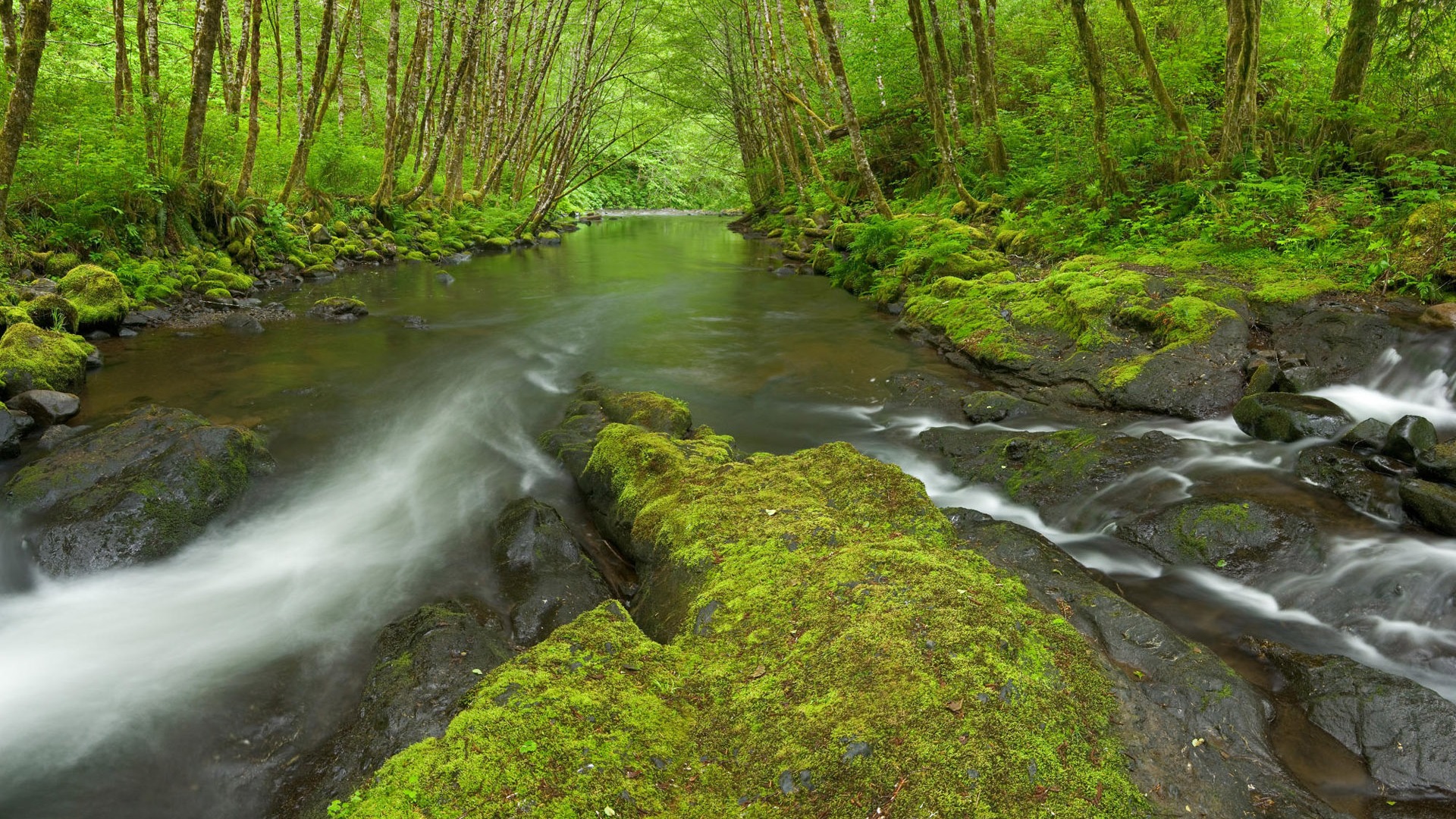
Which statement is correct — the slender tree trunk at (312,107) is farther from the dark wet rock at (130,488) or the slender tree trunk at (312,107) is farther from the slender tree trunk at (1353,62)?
the slender tree trunk at (1353,62)

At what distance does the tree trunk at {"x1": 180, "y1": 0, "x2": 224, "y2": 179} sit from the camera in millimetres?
10484

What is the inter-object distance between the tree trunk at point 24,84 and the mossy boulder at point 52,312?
135cm

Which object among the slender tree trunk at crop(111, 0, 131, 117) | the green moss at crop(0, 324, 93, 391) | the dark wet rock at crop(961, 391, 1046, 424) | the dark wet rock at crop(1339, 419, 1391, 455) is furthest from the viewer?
the slender tree trunk at crop(111, 0, 131, 117)

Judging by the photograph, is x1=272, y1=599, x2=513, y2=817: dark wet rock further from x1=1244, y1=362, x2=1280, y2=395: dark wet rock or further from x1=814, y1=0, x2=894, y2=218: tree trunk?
x1=814, y1=0, x2=894, y2=218: tree trunk

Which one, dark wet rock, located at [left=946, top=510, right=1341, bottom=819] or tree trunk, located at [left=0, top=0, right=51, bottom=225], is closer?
dark wet rock, located at [left=946, top=510, right=1341, bottom=819]

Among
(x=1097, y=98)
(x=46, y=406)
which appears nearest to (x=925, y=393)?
(x=1097, y=98)

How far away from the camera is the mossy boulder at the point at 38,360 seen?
23.1ft

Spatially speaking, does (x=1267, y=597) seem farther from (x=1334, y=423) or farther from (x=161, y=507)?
(x=161, y=507)

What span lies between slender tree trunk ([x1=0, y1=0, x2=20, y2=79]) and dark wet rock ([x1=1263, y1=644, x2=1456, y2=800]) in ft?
53.1

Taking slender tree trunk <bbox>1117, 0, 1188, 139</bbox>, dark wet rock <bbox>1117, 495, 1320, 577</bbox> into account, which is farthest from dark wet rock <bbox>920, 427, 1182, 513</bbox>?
slender tree trunk <bbox>1117, 0, 1188, 139</bbox>

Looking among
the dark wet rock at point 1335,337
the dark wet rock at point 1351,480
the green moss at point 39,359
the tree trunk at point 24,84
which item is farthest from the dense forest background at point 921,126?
the dark wet rock at point 1351,480

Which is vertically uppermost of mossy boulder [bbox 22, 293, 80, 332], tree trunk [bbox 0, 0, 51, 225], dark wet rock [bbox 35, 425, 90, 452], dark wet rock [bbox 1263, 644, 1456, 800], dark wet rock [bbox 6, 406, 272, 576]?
tree trunk [bbox 0, 0, 51, 225]

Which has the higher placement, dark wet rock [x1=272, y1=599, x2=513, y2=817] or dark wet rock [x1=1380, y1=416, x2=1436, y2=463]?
dark wet rock [x1=272, y1=599, x2=513, y2=817]

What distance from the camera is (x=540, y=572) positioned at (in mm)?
4691
